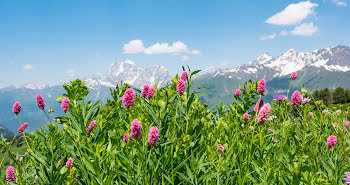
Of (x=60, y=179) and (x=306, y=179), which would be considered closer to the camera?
(x=306, y=179)

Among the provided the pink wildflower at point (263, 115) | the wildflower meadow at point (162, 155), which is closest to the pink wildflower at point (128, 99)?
the wildflower meadow at point (162, 155)

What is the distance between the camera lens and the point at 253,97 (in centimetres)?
392

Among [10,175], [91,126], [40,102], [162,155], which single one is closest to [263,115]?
[162,155]

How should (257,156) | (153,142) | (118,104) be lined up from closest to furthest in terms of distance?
(153,142) < (257,156) < (118,104)

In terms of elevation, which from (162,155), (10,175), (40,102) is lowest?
(10,175)

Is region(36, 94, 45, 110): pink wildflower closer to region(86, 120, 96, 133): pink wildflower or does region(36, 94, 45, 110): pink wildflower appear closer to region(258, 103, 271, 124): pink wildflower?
region(86, 120, 96, 133): pink wildflower

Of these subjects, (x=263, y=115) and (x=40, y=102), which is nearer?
(x=263, y=115)

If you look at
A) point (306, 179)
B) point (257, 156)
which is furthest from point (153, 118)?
point (306, 179)

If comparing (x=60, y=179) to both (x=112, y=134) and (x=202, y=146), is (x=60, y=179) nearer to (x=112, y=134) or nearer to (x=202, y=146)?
A: (x=112, y=134)

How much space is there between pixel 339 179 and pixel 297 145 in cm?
39

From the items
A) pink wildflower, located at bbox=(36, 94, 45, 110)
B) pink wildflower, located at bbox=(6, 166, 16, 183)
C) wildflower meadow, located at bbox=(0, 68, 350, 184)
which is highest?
pink wildflower, located at bbox=(36, 94, 45, 110)

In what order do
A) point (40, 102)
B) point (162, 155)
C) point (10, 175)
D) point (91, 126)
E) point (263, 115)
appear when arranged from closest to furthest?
point (162, 155) → point (263, 115) → point (91, 126) → point (10, 175) → point (40, 102)

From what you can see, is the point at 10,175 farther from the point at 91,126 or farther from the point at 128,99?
the point at 128,99

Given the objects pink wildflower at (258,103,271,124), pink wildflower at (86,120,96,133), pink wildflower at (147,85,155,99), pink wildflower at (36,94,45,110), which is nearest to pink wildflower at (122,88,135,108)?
pink wildflower at (147,85,155,99)
